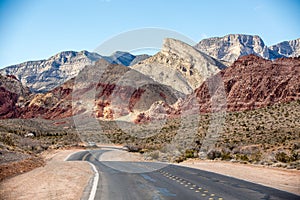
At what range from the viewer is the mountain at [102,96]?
137625 millimetres

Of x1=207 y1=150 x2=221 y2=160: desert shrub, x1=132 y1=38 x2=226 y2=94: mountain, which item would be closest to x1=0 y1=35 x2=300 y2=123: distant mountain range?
x1=132 y1=38 x2=226 y2=94: mountain

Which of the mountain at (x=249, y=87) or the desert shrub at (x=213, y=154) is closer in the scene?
the desert shrub at (x=213, y=154)

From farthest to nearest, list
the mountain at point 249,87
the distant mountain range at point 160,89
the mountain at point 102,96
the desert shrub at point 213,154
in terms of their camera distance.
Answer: the mountain at point 102,96 → the distant mountain range at point 160,89 → the mountain at point 249,87 → the desert shrub at point 213,154

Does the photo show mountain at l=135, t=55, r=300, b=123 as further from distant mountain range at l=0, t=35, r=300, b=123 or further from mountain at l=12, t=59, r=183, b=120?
mountain at l=12, t=59, r=183, b=120

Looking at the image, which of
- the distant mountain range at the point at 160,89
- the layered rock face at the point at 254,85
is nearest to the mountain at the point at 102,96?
the distant mountain range at the point at 160,89

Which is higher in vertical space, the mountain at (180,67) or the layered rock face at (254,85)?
the mountain at (180,67)

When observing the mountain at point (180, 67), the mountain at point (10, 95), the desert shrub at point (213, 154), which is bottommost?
the desert shrub at point (213, 154)

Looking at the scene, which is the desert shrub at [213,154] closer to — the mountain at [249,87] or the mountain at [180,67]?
the mountain at [249,87]

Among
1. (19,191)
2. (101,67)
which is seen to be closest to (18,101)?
(101,67)

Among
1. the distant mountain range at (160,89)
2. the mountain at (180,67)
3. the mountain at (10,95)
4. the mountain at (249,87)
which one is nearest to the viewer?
the mountain at (249,87)

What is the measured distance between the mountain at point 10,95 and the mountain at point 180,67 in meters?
61.6

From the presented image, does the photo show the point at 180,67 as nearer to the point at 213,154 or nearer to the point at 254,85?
the point at 254,85

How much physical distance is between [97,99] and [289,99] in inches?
3619

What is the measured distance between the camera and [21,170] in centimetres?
1969
